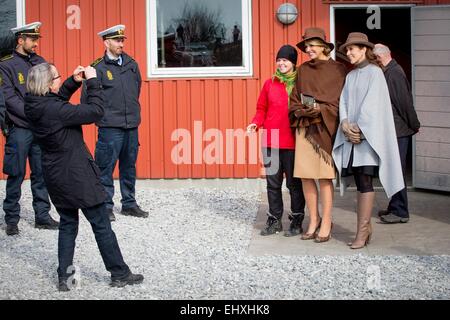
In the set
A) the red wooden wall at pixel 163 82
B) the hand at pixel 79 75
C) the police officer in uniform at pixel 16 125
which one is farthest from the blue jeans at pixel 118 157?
the hand at pixel 79 75

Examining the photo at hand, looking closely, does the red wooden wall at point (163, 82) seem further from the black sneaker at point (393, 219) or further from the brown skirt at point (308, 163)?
the brown skirt at point (308, 163)

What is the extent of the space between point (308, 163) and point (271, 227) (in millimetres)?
836

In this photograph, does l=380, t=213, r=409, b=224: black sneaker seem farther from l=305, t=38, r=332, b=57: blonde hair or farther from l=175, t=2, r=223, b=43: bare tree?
l=175, t=2, r=223, b=43: bare tree

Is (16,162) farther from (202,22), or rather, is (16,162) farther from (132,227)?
(202,22)

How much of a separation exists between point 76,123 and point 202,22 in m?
5.25

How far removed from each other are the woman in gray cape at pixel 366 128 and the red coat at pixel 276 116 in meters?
0.62

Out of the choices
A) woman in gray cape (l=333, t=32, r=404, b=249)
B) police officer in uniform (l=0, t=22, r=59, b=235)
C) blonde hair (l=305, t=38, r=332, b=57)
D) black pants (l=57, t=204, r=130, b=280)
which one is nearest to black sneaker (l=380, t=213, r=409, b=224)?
woman in gray cape (l=333, t=32, r=404, b=249)

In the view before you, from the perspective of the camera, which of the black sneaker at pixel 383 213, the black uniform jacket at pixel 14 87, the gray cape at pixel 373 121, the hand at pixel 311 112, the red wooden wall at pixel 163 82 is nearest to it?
the gray cape at pixel 373 121

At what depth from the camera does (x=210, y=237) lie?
9.08m

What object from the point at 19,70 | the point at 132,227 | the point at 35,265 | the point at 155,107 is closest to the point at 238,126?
the point at 155,107

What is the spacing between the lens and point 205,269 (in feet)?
25.3

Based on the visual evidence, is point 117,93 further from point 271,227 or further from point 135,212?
point 271,227

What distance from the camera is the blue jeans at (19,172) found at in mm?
9219

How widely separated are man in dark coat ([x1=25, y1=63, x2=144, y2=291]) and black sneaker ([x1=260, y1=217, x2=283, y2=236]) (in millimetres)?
2254
